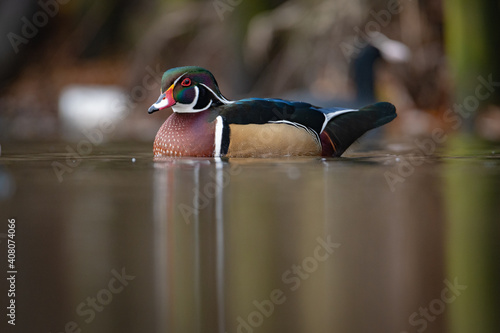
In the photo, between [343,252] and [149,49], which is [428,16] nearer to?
[149,49]

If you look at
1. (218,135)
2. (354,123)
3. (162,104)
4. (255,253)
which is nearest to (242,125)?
(218,135)

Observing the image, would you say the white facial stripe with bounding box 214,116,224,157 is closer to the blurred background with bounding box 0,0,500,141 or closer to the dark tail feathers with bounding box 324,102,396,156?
the dark tail feathers with bounding box 324,102,396,156

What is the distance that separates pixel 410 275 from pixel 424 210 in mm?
1407

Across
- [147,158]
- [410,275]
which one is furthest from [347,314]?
[147,158]

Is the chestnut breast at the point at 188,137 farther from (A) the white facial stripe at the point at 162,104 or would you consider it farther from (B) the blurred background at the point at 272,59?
(B) the blurred background at the point at 272,59

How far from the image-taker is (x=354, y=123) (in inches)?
293

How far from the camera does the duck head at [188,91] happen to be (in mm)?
7199

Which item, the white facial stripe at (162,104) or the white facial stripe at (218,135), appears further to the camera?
the white facial stripe at (162,104)

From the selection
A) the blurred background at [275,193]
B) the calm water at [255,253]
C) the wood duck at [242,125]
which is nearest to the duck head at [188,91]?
the wood duck at [242,125]

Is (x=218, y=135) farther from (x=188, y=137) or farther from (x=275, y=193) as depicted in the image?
(x=275, y=193)

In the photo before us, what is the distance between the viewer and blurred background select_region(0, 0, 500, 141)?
1015 centimetres

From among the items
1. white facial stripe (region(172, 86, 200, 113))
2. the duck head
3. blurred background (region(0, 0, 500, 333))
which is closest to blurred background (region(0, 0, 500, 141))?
blurred background (region(0, 0, 500, 333))

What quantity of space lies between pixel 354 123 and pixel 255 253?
4474mm

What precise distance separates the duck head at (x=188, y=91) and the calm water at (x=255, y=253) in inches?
63.8
